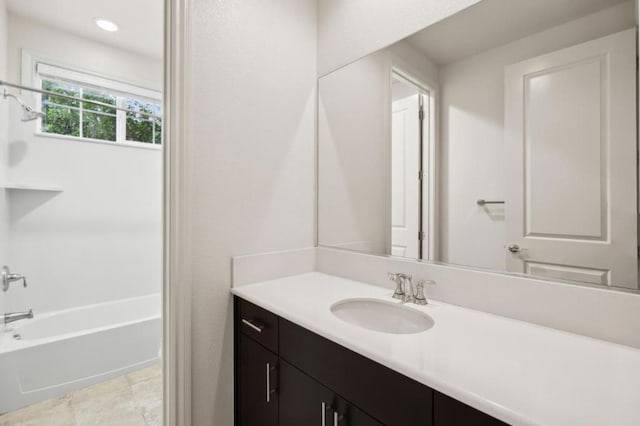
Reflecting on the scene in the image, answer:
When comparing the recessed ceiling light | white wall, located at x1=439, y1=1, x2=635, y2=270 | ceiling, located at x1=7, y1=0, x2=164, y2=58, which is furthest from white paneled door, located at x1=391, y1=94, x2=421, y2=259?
the recessed ceiling light

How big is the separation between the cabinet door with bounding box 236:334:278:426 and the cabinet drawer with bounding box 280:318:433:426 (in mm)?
153

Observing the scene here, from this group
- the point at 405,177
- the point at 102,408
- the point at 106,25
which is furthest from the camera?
the point at 106,25

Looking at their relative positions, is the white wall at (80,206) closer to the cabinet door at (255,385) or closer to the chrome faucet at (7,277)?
the chrome faucet at (7,277)

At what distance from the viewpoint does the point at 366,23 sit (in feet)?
4.63

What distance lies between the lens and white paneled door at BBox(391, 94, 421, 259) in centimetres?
129

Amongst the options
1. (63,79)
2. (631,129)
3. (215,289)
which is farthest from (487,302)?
(63,79)

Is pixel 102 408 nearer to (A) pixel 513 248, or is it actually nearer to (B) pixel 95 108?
(A) pixel 513 248

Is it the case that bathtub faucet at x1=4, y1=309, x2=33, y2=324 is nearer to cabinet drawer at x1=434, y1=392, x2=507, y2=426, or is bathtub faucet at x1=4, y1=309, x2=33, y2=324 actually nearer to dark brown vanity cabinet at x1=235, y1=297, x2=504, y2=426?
dark brown vanity cabinet at x1=235, y1=297, x2=504, y2=426

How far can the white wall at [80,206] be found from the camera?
2.22 m

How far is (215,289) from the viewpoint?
1.30 m

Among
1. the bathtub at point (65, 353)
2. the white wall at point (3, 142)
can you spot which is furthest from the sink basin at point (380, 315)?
the white wall at point (3, 142)

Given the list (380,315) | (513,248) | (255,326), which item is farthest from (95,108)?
(513,248)

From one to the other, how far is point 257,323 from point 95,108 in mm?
2713

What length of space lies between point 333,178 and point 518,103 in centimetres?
89
